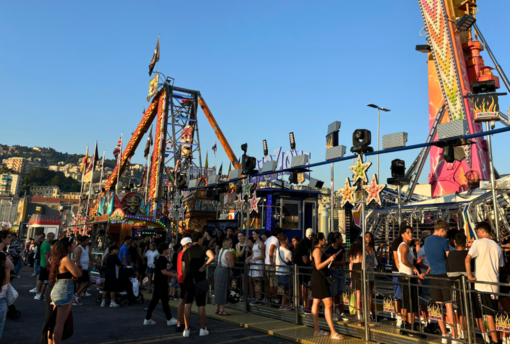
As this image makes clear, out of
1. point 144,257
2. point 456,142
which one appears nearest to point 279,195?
point 144,257

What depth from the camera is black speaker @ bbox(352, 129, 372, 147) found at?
8.76 metres

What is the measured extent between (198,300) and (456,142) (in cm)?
672

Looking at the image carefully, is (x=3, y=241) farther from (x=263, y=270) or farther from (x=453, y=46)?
(x=453, y=46)

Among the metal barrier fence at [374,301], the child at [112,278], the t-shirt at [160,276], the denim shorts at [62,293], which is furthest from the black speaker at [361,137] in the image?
the child at [112,278]

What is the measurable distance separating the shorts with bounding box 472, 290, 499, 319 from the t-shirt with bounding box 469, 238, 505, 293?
16 centimetres

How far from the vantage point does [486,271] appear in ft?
18.6

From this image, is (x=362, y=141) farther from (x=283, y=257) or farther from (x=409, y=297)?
(x=409, y=297)

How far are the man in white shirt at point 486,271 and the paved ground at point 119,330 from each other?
10.7 ft

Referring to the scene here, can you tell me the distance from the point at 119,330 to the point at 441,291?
598cm

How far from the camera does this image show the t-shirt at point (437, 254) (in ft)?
20.5

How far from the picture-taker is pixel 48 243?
1081 cm

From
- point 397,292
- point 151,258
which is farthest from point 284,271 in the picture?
point 151,258

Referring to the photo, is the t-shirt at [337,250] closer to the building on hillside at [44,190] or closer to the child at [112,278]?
the child at [112,278]

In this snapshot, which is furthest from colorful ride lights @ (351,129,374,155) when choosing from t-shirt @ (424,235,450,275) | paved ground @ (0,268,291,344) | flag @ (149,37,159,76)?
flag @ (149,37,159,76)
